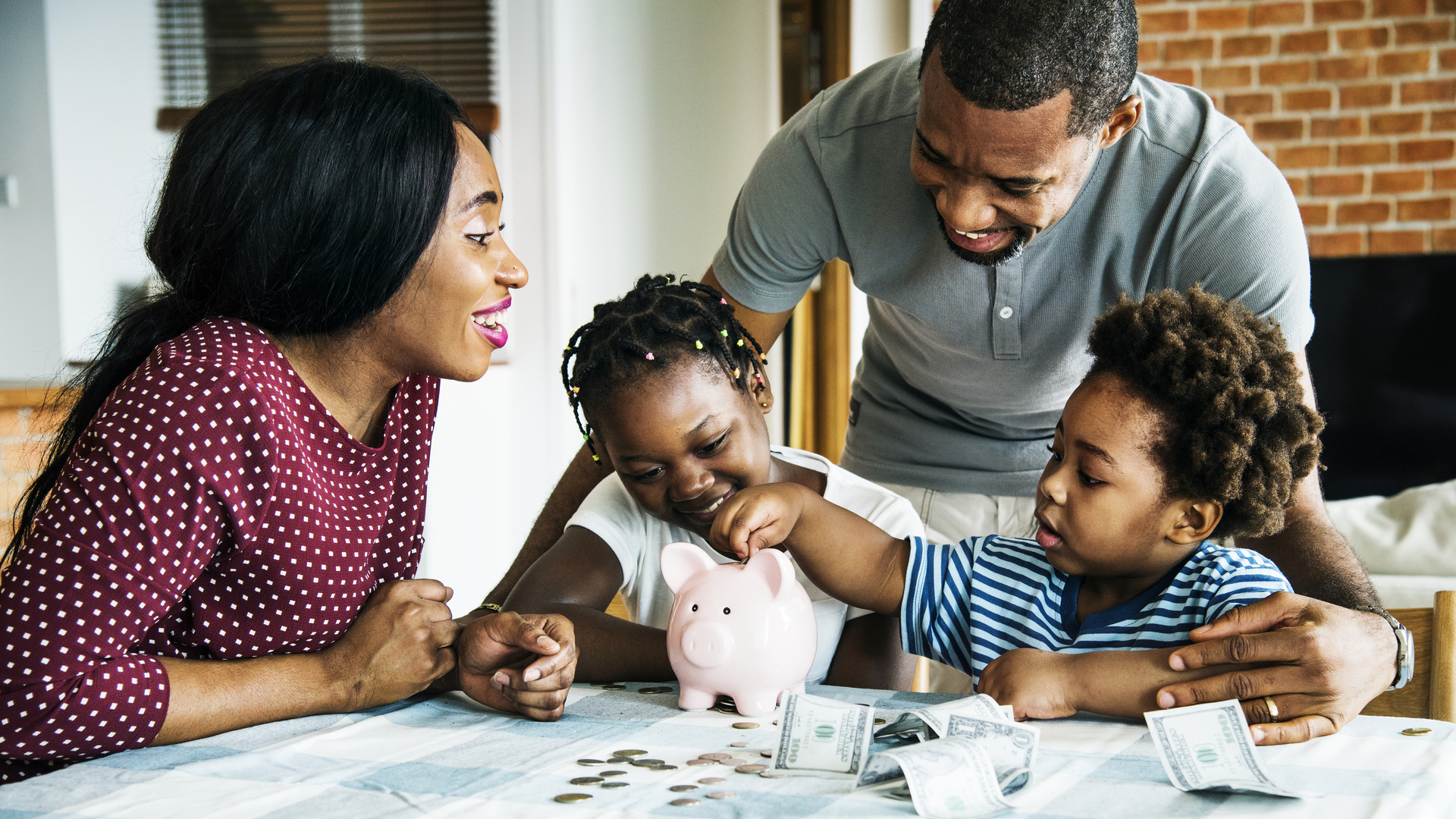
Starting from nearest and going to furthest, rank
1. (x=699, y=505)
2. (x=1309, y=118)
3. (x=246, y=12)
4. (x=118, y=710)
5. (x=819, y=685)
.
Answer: (x=118, y=710)
(x=819, y=685)
(x=699, y=505)
(x=246, y=12)
(x=1309, y=118)

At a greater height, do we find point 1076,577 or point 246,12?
point 246,12

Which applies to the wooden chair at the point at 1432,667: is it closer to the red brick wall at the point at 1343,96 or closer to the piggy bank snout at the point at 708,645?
the piggy bank snout at the point at 708,645

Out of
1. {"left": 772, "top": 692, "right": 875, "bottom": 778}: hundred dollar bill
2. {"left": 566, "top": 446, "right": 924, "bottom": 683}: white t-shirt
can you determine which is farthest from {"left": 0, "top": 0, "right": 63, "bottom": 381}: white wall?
{"left": 772, "top": 692, "right": 875, "bottom": 778}: hundred dollar bill

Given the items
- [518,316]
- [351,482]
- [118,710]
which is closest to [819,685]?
[351,482]

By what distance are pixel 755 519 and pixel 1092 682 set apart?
0.36m

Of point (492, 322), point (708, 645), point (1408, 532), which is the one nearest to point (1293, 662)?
point (708, 645)

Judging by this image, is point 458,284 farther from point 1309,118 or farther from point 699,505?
point 1309,118

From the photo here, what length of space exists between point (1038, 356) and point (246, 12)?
125 inches

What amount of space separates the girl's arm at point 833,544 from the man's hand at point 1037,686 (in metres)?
0.23

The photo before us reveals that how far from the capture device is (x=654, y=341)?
1339 mm

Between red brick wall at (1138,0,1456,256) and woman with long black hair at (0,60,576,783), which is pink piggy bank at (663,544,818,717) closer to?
woman with long black hair at (0,60,576,783)

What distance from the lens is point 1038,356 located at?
1.56m

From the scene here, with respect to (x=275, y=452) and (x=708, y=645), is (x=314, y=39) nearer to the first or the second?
(x=275, y=452)

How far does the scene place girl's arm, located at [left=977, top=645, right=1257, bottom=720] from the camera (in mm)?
984
